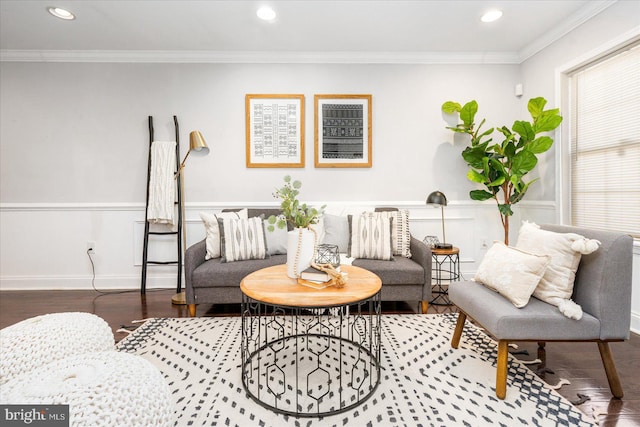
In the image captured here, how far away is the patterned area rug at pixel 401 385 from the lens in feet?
4.55

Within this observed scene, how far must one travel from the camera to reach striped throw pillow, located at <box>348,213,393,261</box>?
2729mm

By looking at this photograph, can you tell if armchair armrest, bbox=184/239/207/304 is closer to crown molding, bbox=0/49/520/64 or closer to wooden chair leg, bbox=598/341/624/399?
crown molding, bbox=0/49/520/64

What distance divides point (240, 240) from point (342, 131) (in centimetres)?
168

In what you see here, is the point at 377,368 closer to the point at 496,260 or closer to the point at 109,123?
the point at 496,260

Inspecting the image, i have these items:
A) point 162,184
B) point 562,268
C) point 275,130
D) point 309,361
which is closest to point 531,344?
point 562,268

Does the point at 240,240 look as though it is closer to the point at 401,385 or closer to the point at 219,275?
the point at 219,275

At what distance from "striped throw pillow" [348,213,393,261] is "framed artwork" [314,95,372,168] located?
87 centimetres

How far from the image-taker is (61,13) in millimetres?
2619

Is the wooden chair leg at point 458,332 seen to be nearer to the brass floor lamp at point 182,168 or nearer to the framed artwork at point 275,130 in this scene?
the framed artwork at point 275,130

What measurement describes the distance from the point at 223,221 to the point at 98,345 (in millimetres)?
1545

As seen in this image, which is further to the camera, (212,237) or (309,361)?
(212,237)

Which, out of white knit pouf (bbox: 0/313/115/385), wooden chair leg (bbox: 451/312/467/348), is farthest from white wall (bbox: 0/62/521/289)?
white knit pouf (bbox: 0/313/115/385)

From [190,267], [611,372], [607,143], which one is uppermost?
[607,143]

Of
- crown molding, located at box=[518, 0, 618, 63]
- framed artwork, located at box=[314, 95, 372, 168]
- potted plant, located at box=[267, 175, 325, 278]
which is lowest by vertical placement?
potted plant, located at box=[267, 175, 325, 278]
